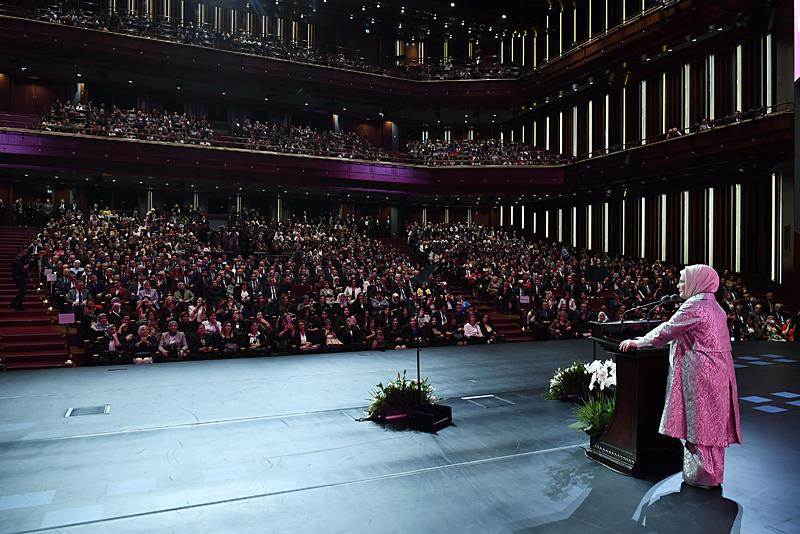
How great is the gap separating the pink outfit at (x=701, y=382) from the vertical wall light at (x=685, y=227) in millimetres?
17440

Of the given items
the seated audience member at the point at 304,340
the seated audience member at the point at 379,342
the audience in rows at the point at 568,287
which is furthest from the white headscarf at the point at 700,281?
the seated audience member at the point at 304,340

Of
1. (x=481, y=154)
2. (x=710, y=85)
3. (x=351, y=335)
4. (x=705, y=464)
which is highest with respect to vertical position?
(x=710, y=85)

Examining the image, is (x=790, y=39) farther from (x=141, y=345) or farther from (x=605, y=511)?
(x=141, y=345)

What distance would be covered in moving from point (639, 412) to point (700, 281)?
3.36ft

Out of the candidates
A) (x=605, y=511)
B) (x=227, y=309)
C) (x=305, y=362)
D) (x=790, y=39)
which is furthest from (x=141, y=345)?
(x=790, y=39)

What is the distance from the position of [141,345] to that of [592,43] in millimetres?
19525

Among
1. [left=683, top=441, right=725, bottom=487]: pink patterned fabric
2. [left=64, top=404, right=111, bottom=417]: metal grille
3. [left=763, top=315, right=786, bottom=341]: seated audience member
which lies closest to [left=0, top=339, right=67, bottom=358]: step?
[left=64, top=404, right=111, bottom=417]: metal grille

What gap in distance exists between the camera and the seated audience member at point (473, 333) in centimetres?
1294

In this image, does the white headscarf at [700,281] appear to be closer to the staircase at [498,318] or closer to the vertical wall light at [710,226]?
the staircase at [498,318]

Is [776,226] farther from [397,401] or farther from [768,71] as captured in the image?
[397,401]

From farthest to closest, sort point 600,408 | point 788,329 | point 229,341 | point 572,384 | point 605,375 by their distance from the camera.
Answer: point 788,329, point 229,341, point 572,384, point 605,375, point 600,408

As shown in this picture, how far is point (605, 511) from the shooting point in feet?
11.0

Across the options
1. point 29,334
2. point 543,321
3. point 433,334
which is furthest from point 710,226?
point 29,334

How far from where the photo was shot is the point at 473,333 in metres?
13.0
